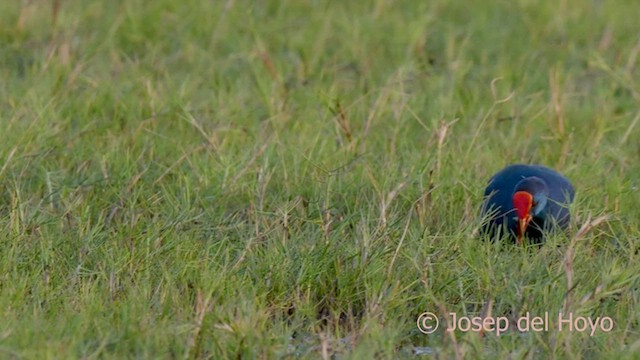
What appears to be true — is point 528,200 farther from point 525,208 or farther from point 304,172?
point 304,172

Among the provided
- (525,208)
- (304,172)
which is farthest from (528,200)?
(304,172)

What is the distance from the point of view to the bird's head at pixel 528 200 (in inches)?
146

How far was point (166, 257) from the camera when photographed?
350 cm

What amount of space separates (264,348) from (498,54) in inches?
110

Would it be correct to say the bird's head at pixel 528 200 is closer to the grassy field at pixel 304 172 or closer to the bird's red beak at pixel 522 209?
the bird's red beak at pixel 522 209

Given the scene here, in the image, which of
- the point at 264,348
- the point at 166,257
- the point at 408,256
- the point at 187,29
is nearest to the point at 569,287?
the point at 408,256

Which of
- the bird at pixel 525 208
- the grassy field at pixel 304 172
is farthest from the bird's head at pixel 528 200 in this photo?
the grassy field at pixel 304 172

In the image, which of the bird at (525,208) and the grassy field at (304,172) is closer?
the grassy field at (304,172)

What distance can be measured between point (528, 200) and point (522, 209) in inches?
1.4

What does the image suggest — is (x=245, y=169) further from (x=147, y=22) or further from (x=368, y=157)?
(x=147, y=22)

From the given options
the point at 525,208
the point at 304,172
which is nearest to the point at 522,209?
the point at 525,208

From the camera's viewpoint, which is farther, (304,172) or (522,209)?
(304,172)

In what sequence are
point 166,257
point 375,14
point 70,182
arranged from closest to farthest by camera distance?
1. point 166,257
2. point 70,182
3. point 375,14

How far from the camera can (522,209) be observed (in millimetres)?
3715
